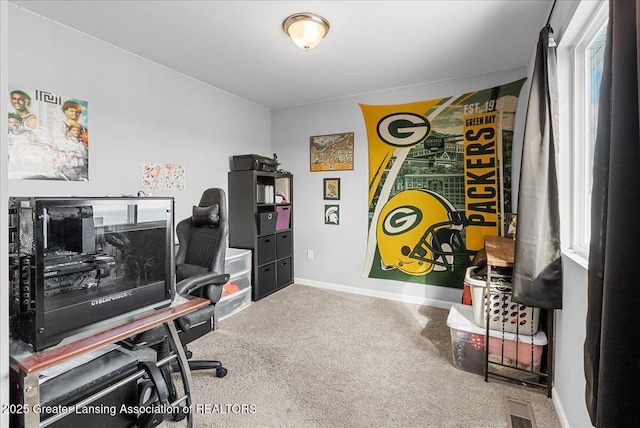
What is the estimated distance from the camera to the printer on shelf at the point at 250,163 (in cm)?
352

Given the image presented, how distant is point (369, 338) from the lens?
2578 mm

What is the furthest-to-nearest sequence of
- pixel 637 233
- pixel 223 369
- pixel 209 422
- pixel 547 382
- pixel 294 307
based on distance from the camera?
1. pixel 294 307
2. pixel 223 369
3. pixel 547 382
4. pixel 209 422
5. pixel 637 233

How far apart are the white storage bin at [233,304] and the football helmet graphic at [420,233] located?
1.64m

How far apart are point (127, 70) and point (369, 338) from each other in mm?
3111

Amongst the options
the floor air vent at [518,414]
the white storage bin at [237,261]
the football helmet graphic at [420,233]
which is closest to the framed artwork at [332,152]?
the football helmet graphic at [420,233]

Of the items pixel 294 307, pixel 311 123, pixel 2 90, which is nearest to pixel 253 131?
pixel 311 123

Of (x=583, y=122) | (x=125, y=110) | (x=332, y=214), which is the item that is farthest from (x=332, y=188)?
(x=583, y=122)

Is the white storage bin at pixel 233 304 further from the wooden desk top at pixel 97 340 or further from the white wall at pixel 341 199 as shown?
the wooden desk top at pixel 97 340

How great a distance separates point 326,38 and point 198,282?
2.04 meters

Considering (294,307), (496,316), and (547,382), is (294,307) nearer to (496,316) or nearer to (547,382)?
(496,316)

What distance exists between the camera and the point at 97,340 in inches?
41.1

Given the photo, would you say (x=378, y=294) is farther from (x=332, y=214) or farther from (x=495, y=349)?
(x=495, y=349)

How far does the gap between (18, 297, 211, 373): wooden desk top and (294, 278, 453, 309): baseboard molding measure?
2.68 m

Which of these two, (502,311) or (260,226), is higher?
(260,226)
